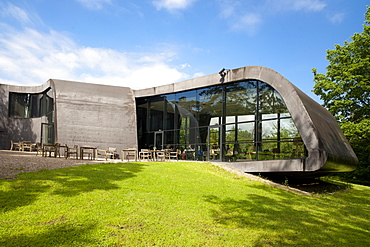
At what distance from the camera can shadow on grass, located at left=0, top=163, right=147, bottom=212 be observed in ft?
19.7

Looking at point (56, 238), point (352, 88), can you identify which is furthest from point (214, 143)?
point (352, 88)

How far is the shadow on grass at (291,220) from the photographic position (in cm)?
566

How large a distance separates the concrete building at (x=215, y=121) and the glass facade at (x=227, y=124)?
5 cm

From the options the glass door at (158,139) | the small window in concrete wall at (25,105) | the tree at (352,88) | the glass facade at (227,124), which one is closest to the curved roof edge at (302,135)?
the glass facade at (227,124)

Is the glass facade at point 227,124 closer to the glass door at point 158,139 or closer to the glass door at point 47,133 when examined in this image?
the glass door at point 158,139

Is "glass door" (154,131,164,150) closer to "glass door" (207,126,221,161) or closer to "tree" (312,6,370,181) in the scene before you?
"glass door" (207,126,221,161)

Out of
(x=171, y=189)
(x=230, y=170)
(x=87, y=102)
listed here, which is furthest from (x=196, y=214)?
(x=87, y=102)

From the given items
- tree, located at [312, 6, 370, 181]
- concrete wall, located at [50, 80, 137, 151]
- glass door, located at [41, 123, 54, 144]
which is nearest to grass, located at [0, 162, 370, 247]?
concrete wall, located at [50, 80, 137, 151]

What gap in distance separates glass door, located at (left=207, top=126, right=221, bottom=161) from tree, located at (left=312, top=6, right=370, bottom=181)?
11.0m

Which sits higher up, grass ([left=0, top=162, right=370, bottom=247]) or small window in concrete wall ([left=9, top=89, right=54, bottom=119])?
small window in concrete wall ([left=9, top=89, right=54, bottom=119])

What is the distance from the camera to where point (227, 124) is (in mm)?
15555

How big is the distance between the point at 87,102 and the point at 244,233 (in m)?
18.3

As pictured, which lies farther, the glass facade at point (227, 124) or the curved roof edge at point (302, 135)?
the glass facade at point (227, 124)

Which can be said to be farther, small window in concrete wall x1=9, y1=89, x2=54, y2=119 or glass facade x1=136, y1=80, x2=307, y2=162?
small window in concrete wall x1=9, y1=89, x2=54, y2=119
